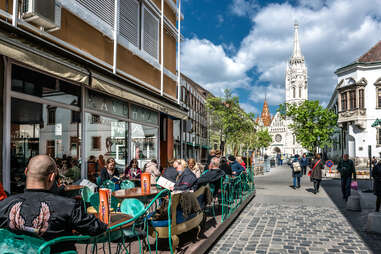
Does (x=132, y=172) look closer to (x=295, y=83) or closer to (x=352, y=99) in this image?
(x=352, y=99)

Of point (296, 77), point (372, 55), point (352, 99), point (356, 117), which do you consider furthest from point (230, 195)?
point (296, 77)

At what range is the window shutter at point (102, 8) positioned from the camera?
27.7ft

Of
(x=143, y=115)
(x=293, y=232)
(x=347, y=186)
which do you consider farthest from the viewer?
(x=143, y=115)

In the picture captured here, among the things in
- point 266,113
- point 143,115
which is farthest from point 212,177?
point 266,113

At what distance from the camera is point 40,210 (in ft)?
7.49

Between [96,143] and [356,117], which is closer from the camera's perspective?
[96,143]

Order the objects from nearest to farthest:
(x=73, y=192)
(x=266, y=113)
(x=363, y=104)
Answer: (x=73, y=192) → (x=363, y=104) → (x=266, y=113)

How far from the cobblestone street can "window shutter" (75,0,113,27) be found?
649 centimetres

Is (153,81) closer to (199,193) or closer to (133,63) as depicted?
(133,63)

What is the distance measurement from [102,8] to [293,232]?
24.6 ft

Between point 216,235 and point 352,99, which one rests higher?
point 352,99

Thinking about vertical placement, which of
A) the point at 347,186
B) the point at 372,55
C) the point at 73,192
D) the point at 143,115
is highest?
the point at 372,55

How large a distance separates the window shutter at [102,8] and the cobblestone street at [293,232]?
6.49 m

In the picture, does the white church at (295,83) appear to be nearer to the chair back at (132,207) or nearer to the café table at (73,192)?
the café table at (73,192)
